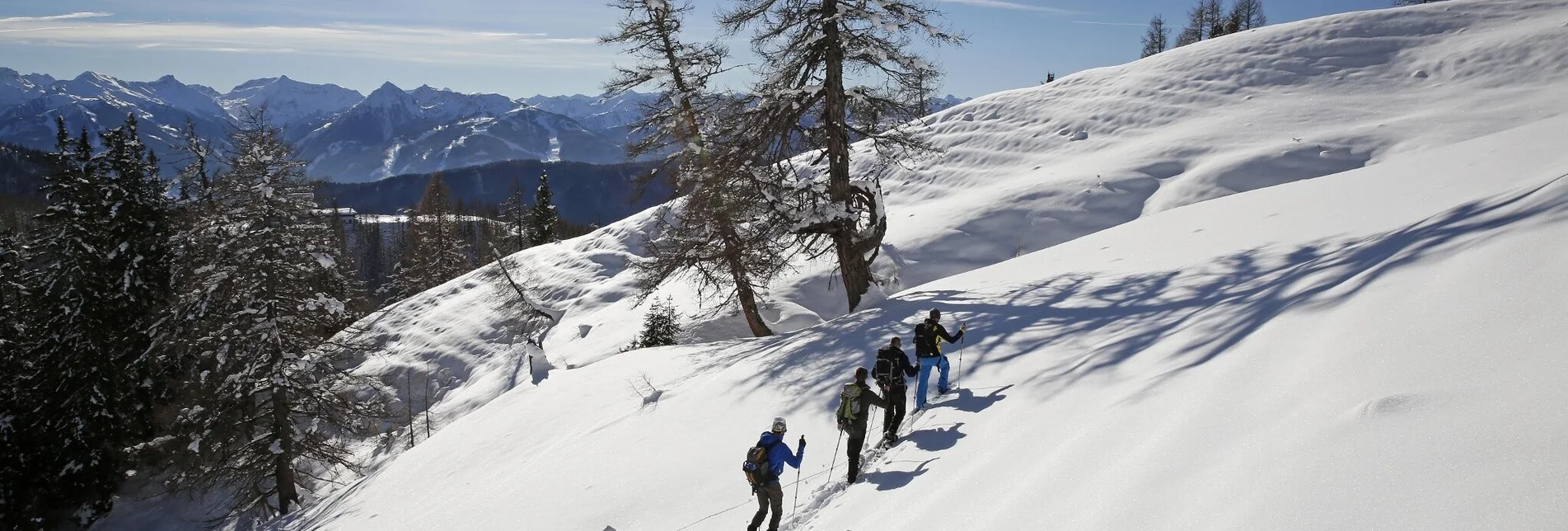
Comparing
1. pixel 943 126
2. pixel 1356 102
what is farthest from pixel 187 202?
pixel 1356 102

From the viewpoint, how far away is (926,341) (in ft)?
33.4

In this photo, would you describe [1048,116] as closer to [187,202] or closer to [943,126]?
[943,126]

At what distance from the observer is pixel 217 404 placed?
62.9 feet

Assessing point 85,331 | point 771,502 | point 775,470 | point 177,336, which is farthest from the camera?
point 85,331

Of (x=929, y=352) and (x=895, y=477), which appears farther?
(x=929, y=352)

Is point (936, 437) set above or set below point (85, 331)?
below

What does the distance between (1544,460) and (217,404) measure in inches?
968

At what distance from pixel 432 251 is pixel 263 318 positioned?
41.7 meters

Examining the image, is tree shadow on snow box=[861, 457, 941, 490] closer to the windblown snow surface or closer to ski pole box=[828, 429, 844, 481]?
the windblown snow surface

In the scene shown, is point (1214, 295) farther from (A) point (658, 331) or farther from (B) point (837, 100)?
(A) point (658, 331)

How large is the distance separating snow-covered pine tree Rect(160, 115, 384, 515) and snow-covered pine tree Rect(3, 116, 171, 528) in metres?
6.21

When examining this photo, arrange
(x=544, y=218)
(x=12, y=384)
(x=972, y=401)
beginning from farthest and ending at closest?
(x=544, y=218), (x=12, y=384), (x=972, y=401)

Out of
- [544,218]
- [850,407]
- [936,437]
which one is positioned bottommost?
[936,437]

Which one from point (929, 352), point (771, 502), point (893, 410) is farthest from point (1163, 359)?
point (771, 502)
